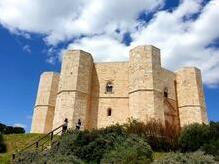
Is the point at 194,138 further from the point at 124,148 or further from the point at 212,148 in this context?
the point at 124,148

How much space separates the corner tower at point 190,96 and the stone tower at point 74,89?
9907 millimetres

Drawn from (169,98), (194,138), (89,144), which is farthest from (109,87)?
(89,144)

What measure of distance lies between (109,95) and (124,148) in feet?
63.3

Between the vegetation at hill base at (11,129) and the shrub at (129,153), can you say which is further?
the vegetation at hill base at (11,129)

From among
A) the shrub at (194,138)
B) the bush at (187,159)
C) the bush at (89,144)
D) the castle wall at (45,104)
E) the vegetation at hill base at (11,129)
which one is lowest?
the bush at (187,159)

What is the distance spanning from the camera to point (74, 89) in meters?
29.8

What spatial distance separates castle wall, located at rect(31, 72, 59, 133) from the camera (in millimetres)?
33750

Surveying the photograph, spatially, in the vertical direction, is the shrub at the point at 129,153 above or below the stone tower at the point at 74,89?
below

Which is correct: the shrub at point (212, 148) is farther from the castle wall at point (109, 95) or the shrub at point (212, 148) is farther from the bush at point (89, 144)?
the castle wall at point (109, 95)

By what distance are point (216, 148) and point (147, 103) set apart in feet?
47.6

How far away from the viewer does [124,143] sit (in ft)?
43.0

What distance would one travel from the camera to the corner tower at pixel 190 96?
105ft

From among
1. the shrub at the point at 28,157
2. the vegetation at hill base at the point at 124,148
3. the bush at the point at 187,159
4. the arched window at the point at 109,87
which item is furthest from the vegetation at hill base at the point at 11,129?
the bush at the point at 187,159

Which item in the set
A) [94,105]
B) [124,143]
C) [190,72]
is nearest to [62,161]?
[124,143]
